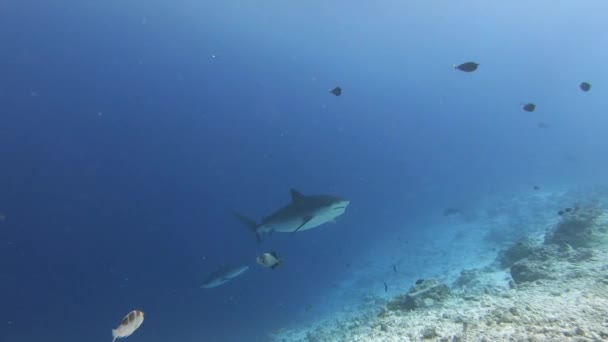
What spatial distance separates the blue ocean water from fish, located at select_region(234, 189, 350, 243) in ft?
42.2

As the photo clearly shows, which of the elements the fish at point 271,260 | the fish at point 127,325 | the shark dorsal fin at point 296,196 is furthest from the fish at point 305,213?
the fish at point 127,325

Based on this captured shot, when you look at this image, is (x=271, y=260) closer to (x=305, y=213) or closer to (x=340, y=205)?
(x=305, y=213)

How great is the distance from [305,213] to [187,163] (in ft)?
225

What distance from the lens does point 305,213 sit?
8.48 meters

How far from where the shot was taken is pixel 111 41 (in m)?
51.2

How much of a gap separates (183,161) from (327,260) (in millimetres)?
40704

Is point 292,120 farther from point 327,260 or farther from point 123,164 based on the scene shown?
point 327,260

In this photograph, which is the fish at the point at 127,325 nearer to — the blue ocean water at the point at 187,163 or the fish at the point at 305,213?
the fish at the point at 305,213

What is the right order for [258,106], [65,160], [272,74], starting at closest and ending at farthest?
[65,160], [272,74], [258,106]

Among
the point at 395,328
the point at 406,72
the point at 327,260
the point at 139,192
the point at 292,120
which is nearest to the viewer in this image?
the point at 395,328

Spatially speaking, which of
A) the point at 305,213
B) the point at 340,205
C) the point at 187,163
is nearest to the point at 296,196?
the point at 305,213

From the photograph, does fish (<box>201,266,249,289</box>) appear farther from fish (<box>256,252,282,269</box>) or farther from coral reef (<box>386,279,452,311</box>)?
coral reef (<box>386,279,452,311</box>)

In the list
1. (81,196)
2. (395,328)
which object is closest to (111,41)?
(81,196)

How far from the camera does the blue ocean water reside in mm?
37094
